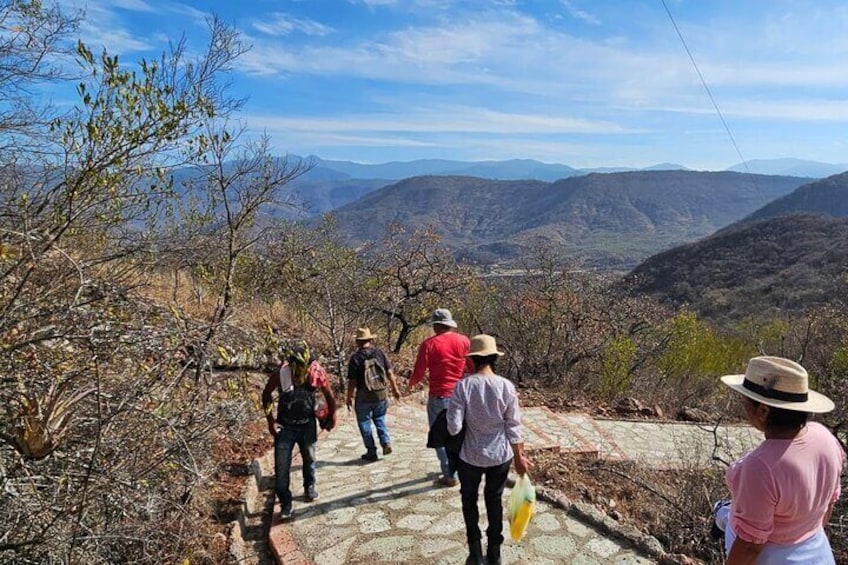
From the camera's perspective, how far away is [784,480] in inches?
92.7

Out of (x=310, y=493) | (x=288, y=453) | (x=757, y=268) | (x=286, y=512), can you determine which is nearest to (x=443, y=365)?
(x=288, y=453)

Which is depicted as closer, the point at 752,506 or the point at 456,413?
the point at 752,506

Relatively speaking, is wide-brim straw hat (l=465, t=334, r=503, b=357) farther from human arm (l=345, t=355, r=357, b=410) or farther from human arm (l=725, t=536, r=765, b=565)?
human arm (l=345, t=355, r=357, b=410)

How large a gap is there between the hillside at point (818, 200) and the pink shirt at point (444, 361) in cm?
12529

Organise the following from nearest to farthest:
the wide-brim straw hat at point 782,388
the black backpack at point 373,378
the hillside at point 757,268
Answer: the wide-brim straw hat at point 782,388, the black backpack at point 373,378, the hillside at point 757,268

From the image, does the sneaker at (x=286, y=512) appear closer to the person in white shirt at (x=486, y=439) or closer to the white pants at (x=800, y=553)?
the person in white shirt at (x=486, y=439)

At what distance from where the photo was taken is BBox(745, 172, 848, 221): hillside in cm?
11268

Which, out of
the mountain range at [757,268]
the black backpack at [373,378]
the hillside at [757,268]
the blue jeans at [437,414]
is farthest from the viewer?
the hillside at [757,268]

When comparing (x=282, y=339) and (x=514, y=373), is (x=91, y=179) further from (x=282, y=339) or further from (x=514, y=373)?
(x=514, y=373)

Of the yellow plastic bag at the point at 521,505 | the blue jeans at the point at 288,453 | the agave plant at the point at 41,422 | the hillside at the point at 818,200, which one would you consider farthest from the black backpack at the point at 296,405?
the hillside at the point at 818,200

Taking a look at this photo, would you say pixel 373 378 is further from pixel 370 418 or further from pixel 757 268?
pixel 757 268

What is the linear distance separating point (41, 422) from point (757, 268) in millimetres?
59523

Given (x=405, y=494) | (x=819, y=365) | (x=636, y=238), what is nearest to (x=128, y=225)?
(x=405, y=494)

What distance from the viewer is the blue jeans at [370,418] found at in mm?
6133
